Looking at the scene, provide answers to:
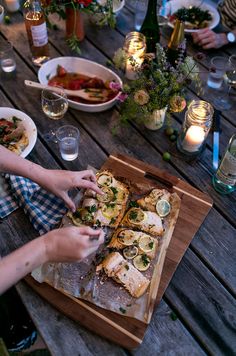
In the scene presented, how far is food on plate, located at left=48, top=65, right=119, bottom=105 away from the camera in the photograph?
5.23 ft

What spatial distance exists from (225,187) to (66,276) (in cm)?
70

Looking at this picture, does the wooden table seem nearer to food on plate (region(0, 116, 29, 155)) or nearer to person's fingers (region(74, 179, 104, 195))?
food on plate (region(0, 116, 29, 155))

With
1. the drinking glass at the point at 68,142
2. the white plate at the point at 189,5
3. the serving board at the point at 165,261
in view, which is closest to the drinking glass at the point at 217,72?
the white plate at the point at 189,5

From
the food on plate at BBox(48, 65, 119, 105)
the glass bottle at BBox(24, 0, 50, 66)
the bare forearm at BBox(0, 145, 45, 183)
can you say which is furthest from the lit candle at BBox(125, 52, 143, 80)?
the bare forearm at BBox(0, 145, 45, 183)

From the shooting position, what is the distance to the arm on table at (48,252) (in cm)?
92

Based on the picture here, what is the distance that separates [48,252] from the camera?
3.16ft

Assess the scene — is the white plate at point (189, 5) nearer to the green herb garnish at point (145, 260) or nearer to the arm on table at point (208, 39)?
the arm on table at point (208, 39)

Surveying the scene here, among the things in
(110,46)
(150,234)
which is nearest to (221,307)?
(150,234)

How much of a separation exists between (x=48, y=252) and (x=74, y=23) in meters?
1.28

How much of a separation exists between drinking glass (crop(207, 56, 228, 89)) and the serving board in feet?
2.12

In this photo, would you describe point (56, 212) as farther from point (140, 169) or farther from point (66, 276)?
point (140, 169)

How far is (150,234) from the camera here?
1.19m

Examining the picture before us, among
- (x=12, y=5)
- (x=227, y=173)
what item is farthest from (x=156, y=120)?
(x=12, y=5)

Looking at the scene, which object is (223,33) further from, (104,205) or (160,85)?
(104,205)
